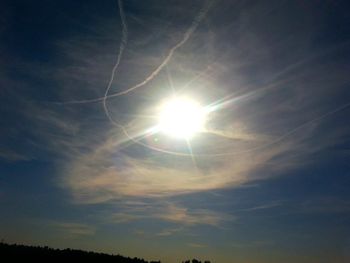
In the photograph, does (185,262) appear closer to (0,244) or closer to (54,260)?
(54,260)

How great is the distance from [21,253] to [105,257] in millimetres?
22115

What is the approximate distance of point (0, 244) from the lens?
8019 centimetres

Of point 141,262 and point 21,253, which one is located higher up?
point 141,262

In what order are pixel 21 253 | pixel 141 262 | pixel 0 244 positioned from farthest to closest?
1. pixel 141 262
2. pixel 0 244
3. pixel 21 253

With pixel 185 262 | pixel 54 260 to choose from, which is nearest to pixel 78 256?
pixel 54 260

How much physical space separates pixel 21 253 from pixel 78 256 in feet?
39.9

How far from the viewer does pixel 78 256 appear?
83938mm

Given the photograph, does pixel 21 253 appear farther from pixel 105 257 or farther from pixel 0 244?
pixel 105 257

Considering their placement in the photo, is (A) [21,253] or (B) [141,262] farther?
(B) [141,262]

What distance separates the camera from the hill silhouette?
72.4 m

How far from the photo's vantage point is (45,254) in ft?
253

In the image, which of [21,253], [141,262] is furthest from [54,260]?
[141,262]

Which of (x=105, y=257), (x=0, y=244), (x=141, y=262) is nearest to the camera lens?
(x=0, y=244)

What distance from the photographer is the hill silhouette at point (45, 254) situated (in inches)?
2849
